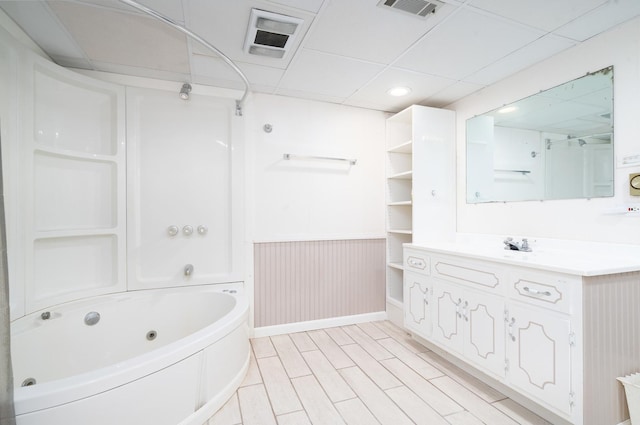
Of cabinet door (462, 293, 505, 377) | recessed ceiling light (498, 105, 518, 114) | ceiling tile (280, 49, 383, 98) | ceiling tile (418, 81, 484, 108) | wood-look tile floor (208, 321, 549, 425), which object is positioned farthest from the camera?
ceiling tile (418, 81, 484, 108)

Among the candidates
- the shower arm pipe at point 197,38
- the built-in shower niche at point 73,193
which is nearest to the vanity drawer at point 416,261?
the shower arm pipe at point 197,38

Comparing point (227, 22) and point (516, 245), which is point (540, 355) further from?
point (227, 22)

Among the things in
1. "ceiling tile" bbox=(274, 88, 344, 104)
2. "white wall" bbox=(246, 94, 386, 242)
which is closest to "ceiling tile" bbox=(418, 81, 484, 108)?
"white wall" bbox=(246, 94, 386, 242)

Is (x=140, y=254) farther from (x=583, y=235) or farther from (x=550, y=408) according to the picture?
(x=583, y=235)

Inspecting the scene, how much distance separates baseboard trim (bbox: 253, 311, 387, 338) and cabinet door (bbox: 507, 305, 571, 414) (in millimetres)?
1404

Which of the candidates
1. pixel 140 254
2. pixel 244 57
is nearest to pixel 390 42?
pixel 244 57

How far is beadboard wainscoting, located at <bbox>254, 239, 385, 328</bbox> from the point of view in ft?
8.19

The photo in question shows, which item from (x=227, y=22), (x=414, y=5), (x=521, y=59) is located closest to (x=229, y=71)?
(x=227, y=22)

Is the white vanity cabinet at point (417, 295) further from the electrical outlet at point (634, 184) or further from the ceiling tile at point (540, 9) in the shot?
the ceiling tile at point (540, 9)

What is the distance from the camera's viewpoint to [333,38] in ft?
5.45

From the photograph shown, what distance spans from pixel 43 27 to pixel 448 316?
122 inches

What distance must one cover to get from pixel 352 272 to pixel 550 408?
168 cm

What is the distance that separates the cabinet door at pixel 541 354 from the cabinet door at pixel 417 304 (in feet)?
2.12

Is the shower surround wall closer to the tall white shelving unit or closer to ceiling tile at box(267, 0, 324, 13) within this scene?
ceiling tile at box(267, 0, 324, 13)
